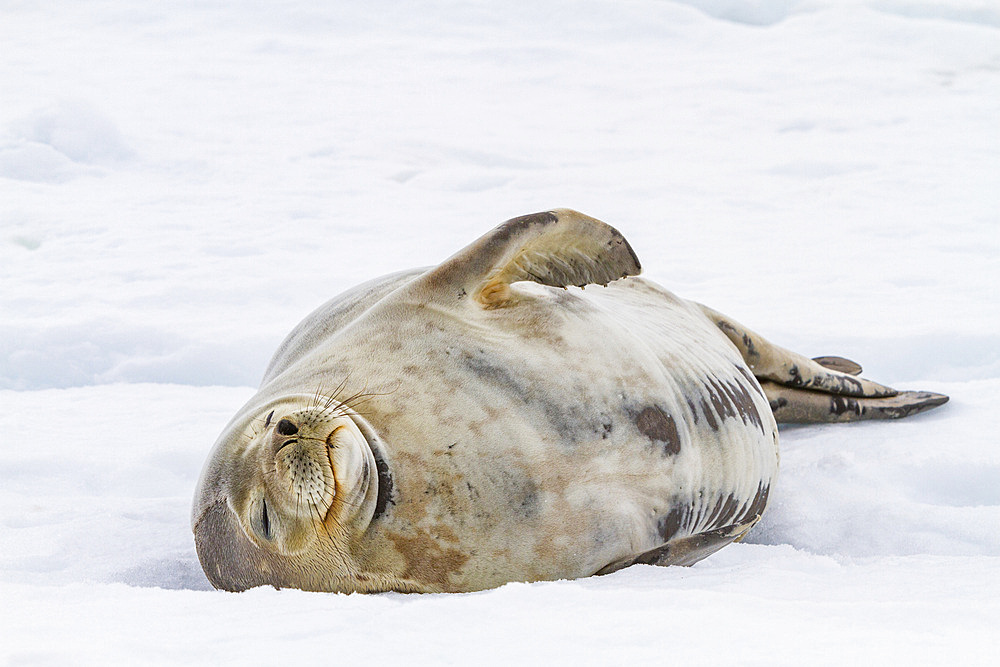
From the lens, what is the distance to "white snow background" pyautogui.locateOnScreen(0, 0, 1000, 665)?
4.31 feet

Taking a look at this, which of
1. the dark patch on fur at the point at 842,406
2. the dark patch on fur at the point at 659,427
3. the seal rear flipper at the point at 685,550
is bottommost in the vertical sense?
the dark patch on fur at the point at 842,406

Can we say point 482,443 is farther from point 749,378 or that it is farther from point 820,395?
point 820,395

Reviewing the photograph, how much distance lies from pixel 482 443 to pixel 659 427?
0.43 m

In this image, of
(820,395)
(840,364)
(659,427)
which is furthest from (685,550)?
(840,364)

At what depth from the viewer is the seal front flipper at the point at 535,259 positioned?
6.47 feet

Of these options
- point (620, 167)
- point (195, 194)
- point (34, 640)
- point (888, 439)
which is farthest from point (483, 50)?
point (34, 640)

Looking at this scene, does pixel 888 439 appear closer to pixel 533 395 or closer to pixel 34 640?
pixel 533 395

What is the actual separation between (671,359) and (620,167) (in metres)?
4.34

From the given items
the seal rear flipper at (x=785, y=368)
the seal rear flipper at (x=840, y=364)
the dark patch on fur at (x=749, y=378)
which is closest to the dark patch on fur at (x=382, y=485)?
the dark patch on fur at (x=749, y=378)

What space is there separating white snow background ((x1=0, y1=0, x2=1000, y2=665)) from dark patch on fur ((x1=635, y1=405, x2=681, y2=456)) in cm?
27

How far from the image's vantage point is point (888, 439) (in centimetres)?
287

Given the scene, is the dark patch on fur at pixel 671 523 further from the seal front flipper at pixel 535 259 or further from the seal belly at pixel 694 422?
the seal front flipper at pixel 535 259

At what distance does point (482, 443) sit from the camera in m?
1.75

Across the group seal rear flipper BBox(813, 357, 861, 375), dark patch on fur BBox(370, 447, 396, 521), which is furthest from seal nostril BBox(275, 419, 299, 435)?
seal rear flipper BBox(813, 357, 861, 375)
